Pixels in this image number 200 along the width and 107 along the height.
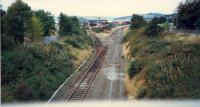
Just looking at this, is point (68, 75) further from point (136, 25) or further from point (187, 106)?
point (136, 25)

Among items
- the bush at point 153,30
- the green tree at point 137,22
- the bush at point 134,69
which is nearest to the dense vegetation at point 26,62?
the bush at point 134,69

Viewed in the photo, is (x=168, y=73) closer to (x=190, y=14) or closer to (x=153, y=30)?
(x=190, y=14)

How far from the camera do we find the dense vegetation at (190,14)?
70.3 ft

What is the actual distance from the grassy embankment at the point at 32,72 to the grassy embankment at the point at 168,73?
4180 mm

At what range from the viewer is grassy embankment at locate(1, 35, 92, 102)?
1340 cm

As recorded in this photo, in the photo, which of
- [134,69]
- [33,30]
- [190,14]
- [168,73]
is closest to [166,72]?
[168,73]

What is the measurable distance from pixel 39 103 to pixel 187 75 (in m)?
6.68

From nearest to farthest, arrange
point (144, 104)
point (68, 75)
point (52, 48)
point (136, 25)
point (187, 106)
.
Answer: point (187, 106), point (144, 104), point (68, 75), point (52, 48), point (136, 25)

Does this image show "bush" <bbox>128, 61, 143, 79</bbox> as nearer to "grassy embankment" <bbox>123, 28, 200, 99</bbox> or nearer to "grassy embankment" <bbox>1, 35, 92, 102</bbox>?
"grassy embankment" <bbox>123, 28, 200, 99</bbox>

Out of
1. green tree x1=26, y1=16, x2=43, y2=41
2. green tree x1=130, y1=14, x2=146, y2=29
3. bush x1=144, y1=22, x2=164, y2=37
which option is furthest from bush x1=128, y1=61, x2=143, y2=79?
green tree x1=130, y1=14, x2=146, y2=29

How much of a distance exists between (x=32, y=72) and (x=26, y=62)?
73 centimetres

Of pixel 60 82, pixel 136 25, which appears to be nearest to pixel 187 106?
pixel 60 82

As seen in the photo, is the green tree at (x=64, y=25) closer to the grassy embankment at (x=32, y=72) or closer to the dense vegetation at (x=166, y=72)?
the grassy embankment at (x=32, y=72)

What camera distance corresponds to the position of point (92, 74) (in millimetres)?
19609
